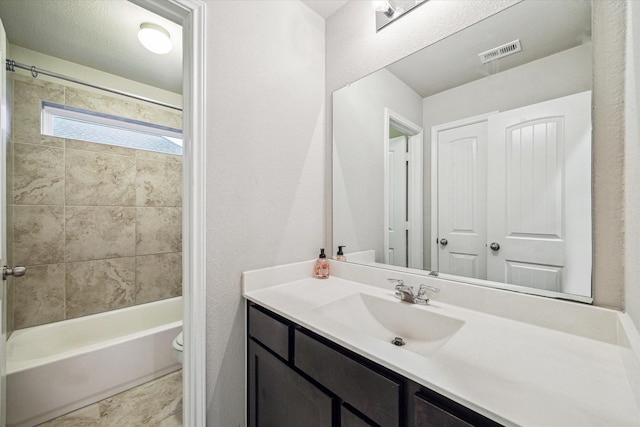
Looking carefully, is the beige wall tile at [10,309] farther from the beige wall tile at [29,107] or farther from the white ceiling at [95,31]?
the white ceiling at [95,31]

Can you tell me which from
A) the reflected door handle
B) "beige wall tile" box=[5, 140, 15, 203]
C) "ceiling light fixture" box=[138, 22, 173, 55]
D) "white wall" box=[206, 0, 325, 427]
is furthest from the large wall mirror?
"beige wall tile" box=[5, 140, 15, 203]

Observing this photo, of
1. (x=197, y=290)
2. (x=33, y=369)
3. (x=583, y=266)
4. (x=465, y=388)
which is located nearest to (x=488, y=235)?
(x=583, y=266)

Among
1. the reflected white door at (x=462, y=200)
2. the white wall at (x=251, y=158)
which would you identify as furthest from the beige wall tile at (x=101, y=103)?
the reflected white door at (x=462, y=200)

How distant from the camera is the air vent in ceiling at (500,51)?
90 centimetres

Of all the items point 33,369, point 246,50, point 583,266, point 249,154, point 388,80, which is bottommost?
point 33,369

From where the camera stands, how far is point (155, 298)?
2.34 metres

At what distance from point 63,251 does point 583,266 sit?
3.04 meters

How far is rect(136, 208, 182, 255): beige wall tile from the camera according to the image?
2.27 m

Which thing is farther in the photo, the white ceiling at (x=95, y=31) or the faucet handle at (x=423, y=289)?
the white ceiling at (x=95, y=31)

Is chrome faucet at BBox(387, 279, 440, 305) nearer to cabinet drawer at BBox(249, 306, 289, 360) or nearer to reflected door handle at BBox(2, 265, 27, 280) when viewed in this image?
cabinet drawer at BBox(249, 306, 289, 360)

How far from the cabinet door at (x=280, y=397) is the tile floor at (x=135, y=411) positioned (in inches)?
30.5

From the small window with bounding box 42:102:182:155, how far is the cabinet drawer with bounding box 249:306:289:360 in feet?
6.83

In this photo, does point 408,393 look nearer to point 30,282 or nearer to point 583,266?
point 583,266

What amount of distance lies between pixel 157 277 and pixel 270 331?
75.3 inches
